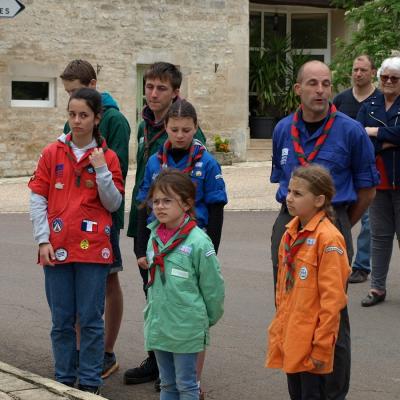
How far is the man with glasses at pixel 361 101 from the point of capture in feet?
31.6

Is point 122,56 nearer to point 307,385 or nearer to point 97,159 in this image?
point 97,159

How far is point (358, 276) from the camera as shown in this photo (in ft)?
32.3

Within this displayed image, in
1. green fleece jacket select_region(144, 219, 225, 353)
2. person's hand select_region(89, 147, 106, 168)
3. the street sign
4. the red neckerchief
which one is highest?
the street sign

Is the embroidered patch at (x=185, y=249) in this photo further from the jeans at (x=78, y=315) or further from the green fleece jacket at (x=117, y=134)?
the green fleece jacket at (x=117, y=134)

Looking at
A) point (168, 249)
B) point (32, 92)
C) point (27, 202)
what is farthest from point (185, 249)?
point (32, 92)

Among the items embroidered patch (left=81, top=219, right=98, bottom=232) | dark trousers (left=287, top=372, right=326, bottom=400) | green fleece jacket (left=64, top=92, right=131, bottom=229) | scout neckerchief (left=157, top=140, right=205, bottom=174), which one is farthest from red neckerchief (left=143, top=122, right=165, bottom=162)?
dark trousers (left=287, top=372, right=326, bottom=400)

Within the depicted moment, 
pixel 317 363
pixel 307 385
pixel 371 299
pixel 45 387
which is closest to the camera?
pixel 317 363

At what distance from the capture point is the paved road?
637 cm

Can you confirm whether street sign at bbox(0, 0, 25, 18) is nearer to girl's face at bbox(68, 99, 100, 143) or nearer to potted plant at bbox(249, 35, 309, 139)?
girl's face at bbox(68, 99, 100, 143)

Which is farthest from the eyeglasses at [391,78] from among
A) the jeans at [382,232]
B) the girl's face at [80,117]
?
the girl's face at [80,117]

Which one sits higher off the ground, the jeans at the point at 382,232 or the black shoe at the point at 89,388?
the jeans at the point at 382,232

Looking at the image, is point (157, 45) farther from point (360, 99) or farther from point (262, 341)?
point (262, 341)

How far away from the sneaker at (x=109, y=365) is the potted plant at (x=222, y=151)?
1708cm

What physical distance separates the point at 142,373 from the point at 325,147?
1.85m
